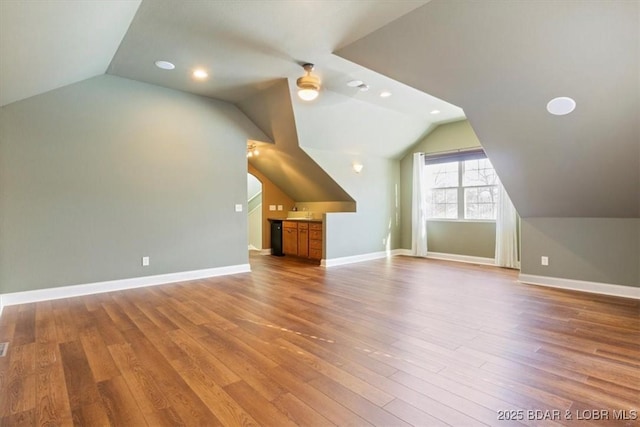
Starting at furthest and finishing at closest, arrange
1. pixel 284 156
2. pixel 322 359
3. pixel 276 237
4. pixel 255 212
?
pixel 255 212 → pixel 276 237 → pixel 284 156 → pixel 322 359

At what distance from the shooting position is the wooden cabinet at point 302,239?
6.73 metres

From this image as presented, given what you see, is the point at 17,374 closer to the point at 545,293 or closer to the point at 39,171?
the point at 39,171

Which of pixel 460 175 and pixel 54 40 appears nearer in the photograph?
pixel 54 40

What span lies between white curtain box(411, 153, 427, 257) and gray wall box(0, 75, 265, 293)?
389cm

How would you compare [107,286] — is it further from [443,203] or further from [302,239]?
[443,203]

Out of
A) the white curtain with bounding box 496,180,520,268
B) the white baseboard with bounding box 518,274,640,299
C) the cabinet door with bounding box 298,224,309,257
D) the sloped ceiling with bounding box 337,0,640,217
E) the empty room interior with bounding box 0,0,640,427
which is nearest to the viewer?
the empty room interior with bounding box 0,0,640,427

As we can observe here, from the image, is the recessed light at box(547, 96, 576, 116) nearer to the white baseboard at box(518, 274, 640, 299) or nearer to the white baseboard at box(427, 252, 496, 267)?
the white baseboard at box(518, 274, 640, 299)

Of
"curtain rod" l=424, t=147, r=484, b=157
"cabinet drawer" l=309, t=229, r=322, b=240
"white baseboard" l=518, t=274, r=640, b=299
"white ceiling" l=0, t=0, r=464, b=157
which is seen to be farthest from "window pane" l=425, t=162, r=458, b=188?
"cabinet drawer" l=309, t=229, r=322, b=240

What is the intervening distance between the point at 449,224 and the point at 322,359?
A: 555 centimetres

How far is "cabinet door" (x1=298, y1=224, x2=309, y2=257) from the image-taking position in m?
6.98

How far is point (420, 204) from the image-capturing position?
7328mm

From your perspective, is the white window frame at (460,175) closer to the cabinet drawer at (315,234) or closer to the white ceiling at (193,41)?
the white ceiling at (193,41)

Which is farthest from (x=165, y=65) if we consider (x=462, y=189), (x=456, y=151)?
(x=462, y=189)

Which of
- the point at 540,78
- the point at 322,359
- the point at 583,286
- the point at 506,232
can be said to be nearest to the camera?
the point at 322,359
